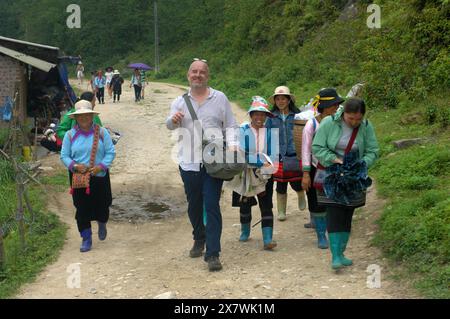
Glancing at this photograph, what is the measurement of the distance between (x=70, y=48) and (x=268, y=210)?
200 feet

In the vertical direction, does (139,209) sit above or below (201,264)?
above

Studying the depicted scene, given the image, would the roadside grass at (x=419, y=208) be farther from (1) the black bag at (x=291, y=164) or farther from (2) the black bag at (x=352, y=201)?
(1) the black bag at (x=291, y=164)

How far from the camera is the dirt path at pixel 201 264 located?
4.97 m

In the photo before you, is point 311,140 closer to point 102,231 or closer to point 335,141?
point 335,141

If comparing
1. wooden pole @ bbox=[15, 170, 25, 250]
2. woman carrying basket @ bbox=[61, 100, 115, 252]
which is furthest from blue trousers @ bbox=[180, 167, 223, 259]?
wooden pole @ bbox=[15, 170, 25, 250]

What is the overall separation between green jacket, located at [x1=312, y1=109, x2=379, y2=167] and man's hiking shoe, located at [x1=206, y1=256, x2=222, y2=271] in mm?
1356

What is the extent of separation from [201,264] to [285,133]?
5.66 ft

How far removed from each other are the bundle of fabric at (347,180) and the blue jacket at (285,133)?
4.32ft

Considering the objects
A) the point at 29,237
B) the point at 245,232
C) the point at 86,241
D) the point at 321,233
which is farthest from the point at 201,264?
the point at 29,237

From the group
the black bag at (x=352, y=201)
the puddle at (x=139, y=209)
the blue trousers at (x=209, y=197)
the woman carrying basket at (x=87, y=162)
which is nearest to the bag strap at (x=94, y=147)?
the woman carrying basket at (x=87, y=162)

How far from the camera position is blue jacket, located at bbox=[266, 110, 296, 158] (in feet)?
20.9

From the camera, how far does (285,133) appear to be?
6387 millimetres
